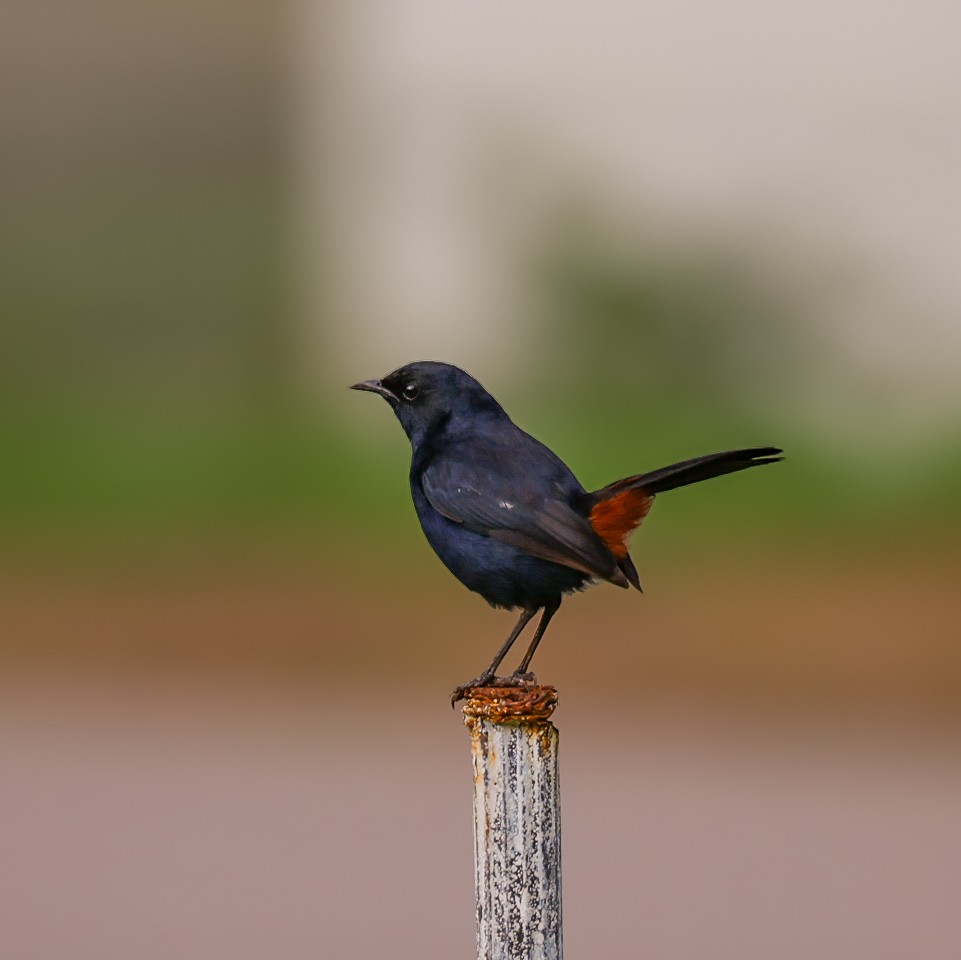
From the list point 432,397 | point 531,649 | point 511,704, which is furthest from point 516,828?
point 432,397

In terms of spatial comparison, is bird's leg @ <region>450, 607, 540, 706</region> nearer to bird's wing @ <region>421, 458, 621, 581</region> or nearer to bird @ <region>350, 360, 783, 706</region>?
bird @ <region>350, 360, 783, 706</region>

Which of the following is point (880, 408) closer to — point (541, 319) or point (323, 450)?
point (541, 319)

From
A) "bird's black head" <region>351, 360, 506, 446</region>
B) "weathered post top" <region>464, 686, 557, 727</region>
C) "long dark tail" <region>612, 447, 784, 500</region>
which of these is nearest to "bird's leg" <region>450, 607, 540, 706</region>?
"weathered post top" <region>464, 686, 557, 727</region>

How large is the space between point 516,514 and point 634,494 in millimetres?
328

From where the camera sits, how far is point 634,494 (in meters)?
5.03

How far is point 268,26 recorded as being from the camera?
894 inches

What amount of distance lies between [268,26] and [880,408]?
36.2 feet

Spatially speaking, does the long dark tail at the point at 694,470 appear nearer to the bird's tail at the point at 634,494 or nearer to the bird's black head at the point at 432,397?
the bird's tail at the point at 634,494

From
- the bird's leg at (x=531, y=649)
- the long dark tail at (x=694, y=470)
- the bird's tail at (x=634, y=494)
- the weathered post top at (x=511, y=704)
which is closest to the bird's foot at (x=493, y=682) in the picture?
the bird's leg at (x=531, y=649)

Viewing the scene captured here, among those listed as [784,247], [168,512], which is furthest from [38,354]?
[784,247]

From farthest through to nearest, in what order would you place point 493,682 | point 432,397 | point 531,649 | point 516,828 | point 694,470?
point 432,397, point 531,649, point 694,470, point 493,682, point 516,828

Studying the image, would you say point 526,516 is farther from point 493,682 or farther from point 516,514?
point 493,682

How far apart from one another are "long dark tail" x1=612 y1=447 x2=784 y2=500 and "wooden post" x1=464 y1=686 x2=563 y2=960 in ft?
3.20

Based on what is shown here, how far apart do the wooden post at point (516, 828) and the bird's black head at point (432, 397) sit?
1.58 m
